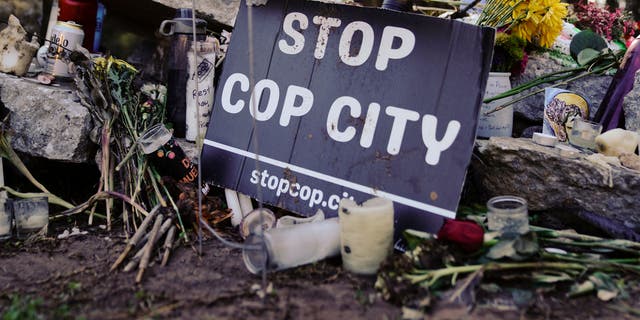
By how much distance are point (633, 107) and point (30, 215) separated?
3230mm

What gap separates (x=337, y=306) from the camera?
205 centimetres

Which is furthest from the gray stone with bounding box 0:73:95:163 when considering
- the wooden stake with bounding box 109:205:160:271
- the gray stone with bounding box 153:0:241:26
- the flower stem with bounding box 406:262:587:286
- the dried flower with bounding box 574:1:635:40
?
the dried flower with bounding box 574:1:635:40

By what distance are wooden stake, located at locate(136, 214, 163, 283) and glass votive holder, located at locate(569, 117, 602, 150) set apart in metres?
2.21

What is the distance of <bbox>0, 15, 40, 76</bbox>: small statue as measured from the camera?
3447 millimetres

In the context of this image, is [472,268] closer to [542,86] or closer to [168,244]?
[168,244]

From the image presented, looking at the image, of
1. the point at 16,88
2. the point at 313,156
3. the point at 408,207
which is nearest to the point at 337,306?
the point at 408,207

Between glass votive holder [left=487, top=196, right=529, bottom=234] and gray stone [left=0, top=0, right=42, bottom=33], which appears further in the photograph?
gray stone [left=0, top=0, right=42, bottom=33]

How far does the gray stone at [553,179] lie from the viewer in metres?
2.74

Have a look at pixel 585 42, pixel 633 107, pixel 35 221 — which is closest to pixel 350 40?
pixel 633 107

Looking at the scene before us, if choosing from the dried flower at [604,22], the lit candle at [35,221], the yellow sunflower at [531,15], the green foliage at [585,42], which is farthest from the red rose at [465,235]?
the dried flower at [604,22]

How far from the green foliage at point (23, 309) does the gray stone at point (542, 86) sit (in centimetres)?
295

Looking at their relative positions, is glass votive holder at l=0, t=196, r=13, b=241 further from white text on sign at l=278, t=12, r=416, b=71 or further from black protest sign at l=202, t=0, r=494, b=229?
white text on sign at l=278, t=12, r=416, b=71

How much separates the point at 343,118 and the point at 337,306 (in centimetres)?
105

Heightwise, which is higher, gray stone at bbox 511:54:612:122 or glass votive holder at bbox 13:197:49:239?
gray stone at bbox 511:54:612:122
